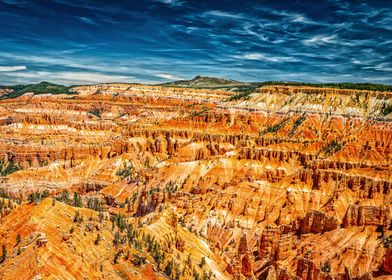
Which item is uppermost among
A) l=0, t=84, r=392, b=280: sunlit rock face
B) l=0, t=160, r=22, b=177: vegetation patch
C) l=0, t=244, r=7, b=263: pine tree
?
l=0, t=244, r=7, b=263: pine tree

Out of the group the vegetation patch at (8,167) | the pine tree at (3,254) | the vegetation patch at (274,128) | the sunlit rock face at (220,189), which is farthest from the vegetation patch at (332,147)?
the pine tree at (3,254)

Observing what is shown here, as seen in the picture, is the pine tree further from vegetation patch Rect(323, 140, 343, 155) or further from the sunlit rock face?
vegetation patch Rect(323, 140, 343, 155)

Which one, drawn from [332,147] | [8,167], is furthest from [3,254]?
[8,167]

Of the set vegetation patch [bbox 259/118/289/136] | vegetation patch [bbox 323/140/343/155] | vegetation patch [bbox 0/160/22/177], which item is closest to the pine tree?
vegetation patch [bbox 323/140/343/155]

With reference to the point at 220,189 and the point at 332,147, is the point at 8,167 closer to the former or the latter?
the point at 220,189

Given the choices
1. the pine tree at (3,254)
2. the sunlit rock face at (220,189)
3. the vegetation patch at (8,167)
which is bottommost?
the vegetation patch at (8,167)

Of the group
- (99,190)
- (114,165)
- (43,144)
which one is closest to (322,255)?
(99,190)

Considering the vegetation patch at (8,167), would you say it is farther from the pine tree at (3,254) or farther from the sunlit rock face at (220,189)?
the pine tree at (3,254)

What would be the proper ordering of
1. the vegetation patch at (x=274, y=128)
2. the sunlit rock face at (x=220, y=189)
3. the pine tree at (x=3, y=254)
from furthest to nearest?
the vegetation patch at (x=274, y=128) < the sunlit rock face at (x=220, y=189) < the pine tree at (x=3, y=254)

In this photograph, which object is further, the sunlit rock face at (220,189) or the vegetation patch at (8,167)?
the vegetation patch at (8,167)
